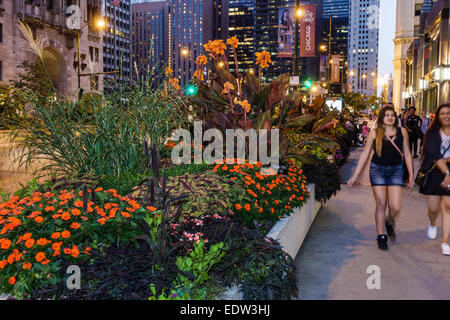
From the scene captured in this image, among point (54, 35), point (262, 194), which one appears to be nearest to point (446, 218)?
point (262, 194)

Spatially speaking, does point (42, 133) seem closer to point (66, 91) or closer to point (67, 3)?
point (66, 91)

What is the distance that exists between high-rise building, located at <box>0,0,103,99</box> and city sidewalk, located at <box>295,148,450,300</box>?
3384 cm

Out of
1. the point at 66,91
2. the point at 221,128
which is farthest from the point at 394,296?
the point at 66,91

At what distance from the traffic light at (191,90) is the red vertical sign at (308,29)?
15.3m

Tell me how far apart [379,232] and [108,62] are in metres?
144

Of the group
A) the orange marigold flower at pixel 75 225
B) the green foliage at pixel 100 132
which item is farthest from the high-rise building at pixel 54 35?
the orange marigold flower at pixel 75 225

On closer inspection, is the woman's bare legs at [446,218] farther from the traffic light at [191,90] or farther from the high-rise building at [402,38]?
the high-rise building at [402,38]

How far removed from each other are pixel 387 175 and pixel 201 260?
12.2 ft

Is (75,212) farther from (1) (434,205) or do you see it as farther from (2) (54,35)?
(2) (54,35)

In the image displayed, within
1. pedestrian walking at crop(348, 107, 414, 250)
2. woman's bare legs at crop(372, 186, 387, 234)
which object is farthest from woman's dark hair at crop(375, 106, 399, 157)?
woman's bare legs at crop(372, 186, 387, 234)

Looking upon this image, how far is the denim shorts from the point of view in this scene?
20.0 feet

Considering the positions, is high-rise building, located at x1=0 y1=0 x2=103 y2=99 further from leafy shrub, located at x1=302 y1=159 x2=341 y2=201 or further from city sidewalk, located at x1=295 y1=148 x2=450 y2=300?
city sidewalk, located at x1=295 y1=148 x2=450 y2=300

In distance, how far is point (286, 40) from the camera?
839 inches

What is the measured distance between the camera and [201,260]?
132 inches
